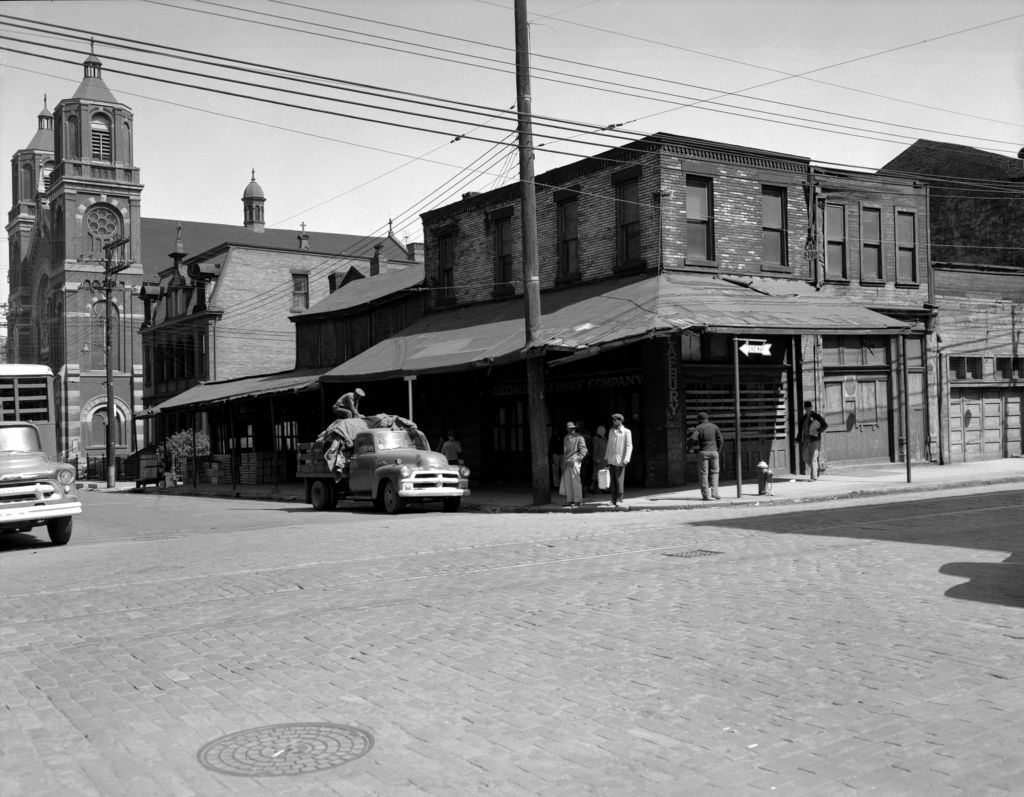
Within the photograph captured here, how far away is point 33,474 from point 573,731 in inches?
536

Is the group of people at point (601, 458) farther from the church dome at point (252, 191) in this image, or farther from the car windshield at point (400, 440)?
the church dome at point (252, 191)

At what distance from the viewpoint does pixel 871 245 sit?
28.6 m

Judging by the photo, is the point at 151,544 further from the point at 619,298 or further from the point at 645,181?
the point at 645,181

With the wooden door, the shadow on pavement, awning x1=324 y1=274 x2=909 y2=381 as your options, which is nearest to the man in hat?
awning x1=324 y1=274 x2=909 y2=381

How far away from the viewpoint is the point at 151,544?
1659 cm

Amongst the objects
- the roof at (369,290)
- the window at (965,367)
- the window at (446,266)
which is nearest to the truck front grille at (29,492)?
the window at (446,266)

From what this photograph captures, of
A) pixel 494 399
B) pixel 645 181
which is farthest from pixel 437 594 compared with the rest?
pixel 494 399

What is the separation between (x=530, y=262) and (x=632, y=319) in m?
2.52

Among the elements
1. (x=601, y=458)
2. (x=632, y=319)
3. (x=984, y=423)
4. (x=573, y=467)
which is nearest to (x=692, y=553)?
(x=573, y=467)

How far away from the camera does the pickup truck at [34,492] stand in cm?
1619

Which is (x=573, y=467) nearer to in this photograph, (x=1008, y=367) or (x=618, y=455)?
(x=618, y=455)

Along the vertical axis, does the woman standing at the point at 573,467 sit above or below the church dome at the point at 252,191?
below

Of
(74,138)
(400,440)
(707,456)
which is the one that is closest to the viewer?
(707,456)

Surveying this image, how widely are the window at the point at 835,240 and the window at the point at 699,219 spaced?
3990mm
